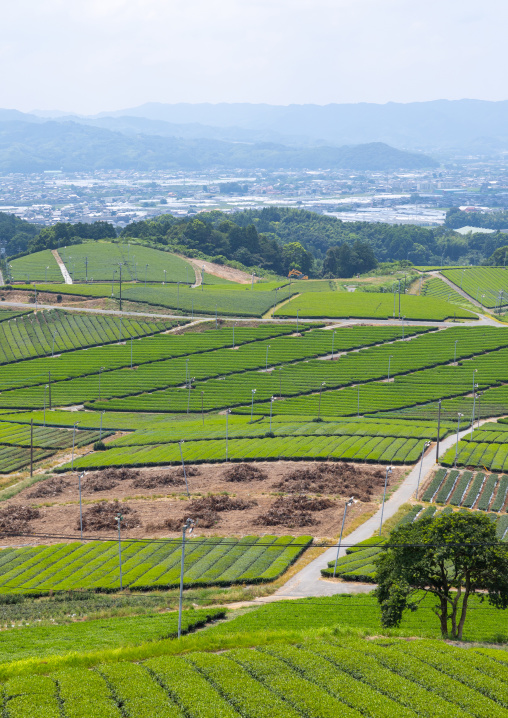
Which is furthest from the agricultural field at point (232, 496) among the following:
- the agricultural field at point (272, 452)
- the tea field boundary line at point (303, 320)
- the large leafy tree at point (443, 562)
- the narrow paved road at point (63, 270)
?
the narrow paved road at point (63, 270)

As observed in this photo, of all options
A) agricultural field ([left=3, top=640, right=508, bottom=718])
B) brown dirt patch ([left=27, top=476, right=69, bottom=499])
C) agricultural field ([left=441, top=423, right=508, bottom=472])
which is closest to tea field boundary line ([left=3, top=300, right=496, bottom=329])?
agricultural field ([left=441, top=423, right=508, bottom=472])

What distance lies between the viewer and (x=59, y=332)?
140 m

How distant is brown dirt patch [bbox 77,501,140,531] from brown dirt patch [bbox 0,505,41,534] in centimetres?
461

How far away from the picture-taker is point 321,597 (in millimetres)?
46219

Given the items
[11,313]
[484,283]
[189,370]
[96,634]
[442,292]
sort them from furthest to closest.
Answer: [484,283]
[442,292]
[11,313]
[189,370]
[96,634]

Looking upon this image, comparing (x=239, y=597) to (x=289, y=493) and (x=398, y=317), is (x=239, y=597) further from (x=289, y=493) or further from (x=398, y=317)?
(x=398, y=317)

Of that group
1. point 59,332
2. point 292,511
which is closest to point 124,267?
point 59,332

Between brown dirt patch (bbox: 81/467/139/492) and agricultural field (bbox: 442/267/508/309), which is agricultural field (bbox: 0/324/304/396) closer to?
brown dirt patch (bbox: 81/467/139/492)

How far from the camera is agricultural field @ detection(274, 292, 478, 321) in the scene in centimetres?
14838

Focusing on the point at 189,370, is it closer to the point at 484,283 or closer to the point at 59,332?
the point at 59,332

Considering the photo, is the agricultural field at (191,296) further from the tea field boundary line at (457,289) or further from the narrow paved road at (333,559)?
the narrow paved road at (333,559)

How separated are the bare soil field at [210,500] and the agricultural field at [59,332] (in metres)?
58.4

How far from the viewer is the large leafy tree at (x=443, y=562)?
119 ft

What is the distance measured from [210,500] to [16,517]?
16.5 m
